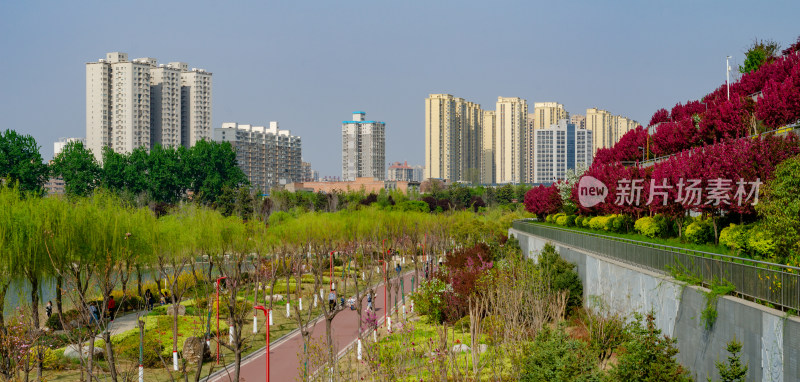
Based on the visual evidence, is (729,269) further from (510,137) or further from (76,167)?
(510,137)

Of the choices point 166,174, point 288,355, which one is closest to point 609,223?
point 288,355

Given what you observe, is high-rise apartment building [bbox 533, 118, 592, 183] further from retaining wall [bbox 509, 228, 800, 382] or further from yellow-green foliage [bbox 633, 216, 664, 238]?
retaining wall [bbox 509, 228, 800, 382]

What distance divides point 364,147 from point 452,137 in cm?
→ 2816

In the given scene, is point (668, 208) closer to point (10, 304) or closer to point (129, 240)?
point (129, 240)

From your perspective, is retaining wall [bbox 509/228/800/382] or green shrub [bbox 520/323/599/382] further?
green shrub [bbox 520/323/599/382]

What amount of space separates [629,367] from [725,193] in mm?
9471

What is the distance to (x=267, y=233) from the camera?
41875 millimetres

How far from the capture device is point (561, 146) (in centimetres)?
17850

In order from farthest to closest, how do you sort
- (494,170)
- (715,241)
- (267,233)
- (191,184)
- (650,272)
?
(494,170) → (191,184) → (267,233) → (715,241) → (650,272)

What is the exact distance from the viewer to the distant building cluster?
570 feet

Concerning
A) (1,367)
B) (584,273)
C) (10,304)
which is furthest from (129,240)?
(584,273)

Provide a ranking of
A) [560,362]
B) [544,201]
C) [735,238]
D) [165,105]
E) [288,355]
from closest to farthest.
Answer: [560,362] < [735,238] < [288,355] < [544,201] < [165,105]

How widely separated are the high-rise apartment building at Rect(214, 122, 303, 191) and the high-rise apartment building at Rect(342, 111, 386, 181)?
15.1 meters

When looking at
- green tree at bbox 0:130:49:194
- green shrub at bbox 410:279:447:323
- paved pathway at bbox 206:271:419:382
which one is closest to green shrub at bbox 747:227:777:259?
paved pathway at bbox 206:271:419:382
